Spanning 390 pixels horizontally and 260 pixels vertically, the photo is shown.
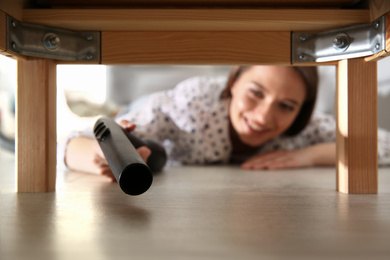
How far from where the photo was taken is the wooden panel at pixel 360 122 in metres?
0.66

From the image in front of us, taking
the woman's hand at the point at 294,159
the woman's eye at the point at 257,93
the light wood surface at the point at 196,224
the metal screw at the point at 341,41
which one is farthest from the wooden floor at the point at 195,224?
the woman's eye at the point at 257,93

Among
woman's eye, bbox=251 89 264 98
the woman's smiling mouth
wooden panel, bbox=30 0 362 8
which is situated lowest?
the woman's smiling mouth

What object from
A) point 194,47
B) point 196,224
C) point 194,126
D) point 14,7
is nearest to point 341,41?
point 194,47

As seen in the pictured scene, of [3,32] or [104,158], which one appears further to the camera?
[104,158]

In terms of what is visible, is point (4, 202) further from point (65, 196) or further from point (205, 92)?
point (205, 92)

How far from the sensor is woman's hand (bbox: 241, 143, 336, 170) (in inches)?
47.6

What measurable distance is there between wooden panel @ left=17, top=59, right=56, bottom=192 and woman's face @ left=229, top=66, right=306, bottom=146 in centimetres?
74

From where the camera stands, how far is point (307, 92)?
4.41 feet

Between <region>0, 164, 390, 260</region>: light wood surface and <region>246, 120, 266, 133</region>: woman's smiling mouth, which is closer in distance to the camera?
<region>0, 164, 390, 260</region>: light wood surface

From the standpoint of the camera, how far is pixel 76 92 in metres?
2.68

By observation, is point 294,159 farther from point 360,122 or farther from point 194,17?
point 194,17

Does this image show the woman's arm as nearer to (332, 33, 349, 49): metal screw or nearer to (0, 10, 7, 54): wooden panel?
(0, 10, 7, 54): wooden panel

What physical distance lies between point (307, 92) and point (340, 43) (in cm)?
71

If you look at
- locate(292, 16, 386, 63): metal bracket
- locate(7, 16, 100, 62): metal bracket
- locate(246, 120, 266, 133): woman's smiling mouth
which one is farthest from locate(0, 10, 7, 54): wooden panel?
locate(246, 120, 266, 133): woman's smiling mouth
